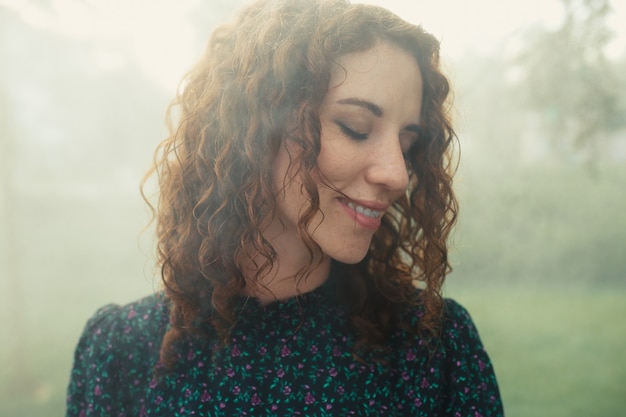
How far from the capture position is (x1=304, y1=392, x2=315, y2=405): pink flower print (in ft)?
2.56

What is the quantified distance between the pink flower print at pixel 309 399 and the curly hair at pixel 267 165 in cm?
12

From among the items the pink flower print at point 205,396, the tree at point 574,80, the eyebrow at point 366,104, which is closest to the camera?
the eyebrow at point 366,104

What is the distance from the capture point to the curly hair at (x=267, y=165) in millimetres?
733

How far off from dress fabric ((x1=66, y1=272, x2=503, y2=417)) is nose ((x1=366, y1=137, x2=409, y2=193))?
27 centimetres

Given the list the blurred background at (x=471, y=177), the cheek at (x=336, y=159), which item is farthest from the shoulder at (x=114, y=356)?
the cheek at (x=336, y=159)

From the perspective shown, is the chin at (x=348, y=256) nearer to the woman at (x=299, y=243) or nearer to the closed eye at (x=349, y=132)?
the woman at (x=299, y=243)

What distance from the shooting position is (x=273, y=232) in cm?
84

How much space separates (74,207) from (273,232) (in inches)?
37.8

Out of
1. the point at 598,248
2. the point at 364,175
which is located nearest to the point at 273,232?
the point at 364,175

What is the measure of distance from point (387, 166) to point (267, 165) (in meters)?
0.20

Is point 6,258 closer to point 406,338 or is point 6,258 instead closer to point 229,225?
point 229,225

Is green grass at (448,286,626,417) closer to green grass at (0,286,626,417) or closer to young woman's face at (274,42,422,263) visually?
green grass at (0,286,626,417)

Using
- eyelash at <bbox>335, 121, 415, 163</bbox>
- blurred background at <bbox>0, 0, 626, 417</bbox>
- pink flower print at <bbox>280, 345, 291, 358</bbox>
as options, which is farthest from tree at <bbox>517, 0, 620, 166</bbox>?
pink flower print at <bbox>280, 345, 291, 358</bbox>

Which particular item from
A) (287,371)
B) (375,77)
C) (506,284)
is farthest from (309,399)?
(506,284)
